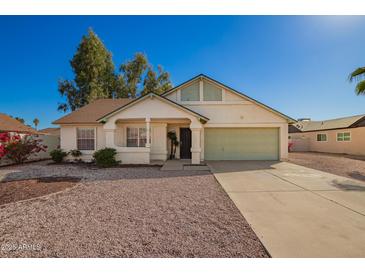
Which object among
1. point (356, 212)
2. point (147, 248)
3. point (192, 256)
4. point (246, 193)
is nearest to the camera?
point (192, 256)

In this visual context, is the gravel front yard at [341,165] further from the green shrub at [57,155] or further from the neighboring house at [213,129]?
the green shrub at [57,155]

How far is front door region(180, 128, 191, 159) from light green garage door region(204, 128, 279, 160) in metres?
1.31

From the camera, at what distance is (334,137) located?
18094 millimetres

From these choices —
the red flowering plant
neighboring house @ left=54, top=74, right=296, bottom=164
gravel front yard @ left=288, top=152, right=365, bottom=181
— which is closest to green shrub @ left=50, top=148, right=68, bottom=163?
neighboring house @ left=54, top=74, right=296, bottom=164

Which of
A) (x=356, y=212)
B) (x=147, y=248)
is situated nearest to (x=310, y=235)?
(x=356, y=212)

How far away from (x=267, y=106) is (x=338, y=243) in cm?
1048

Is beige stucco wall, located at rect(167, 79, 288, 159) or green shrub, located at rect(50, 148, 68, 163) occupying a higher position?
beige stucco wall, located at rect(167, 79, 288, 159)

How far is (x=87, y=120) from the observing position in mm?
11914

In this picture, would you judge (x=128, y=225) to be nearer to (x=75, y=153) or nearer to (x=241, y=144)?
(x=241, y=144)

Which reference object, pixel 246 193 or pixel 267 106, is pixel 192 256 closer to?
pixel 246 193

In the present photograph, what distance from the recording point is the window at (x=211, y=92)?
40.2 ft

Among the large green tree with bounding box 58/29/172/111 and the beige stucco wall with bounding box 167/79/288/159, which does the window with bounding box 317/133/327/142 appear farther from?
the large green tree with bounding box 58/29/172/111

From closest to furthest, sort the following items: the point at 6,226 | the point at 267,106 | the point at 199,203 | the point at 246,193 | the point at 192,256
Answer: the point at 192,256, the point at 6,226, the point at 199,203, the point at 246,193, the point at 267,106

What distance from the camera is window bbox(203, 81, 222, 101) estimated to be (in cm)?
1224
